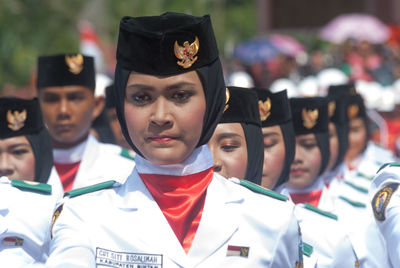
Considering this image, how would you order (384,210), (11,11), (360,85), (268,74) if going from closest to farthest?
(384,210)
(360,85)
(268,74)
(11,11)

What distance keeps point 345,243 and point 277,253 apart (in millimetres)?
1874

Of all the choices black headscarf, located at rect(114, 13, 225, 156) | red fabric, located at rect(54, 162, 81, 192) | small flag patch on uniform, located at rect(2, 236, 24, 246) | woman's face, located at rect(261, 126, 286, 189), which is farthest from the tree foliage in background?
black headscarf, located at rect(114, 13, 225, 156)

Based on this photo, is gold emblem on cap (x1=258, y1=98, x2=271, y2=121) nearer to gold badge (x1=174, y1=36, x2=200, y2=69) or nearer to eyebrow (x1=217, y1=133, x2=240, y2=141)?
eyebrow (x1=217, y1=133, x2=240, y2=141)

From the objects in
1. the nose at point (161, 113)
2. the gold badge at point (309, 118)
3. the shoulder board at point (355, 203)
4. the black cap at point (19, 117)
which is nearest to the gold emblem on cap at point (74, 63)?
the black cap at point (19, 117)

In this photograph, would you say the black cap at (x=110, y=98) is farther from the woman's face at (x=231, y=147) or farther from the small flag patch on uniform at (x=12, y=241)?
the small flag patch on uniform at (x=12, y=241)

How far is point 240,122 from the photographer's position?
498 cm

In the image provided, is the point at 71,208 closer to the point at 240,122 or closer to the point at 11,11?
the point at 240,122

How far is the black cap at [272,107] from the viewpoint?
560 centimetres

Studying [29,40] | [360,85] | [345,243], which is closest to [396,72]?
[360,85]

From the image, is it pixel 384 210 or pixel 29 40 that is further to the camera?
pixel 29 40

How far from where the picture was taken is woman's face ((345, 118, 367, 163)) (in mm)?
9242

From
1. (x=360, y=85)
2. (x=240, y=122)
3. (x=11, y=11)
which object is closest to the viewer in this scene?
(x=240, y=122)

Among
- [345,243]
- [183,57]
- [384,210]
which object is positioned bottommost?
[345,243]

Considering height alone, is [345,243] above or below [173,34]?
below
